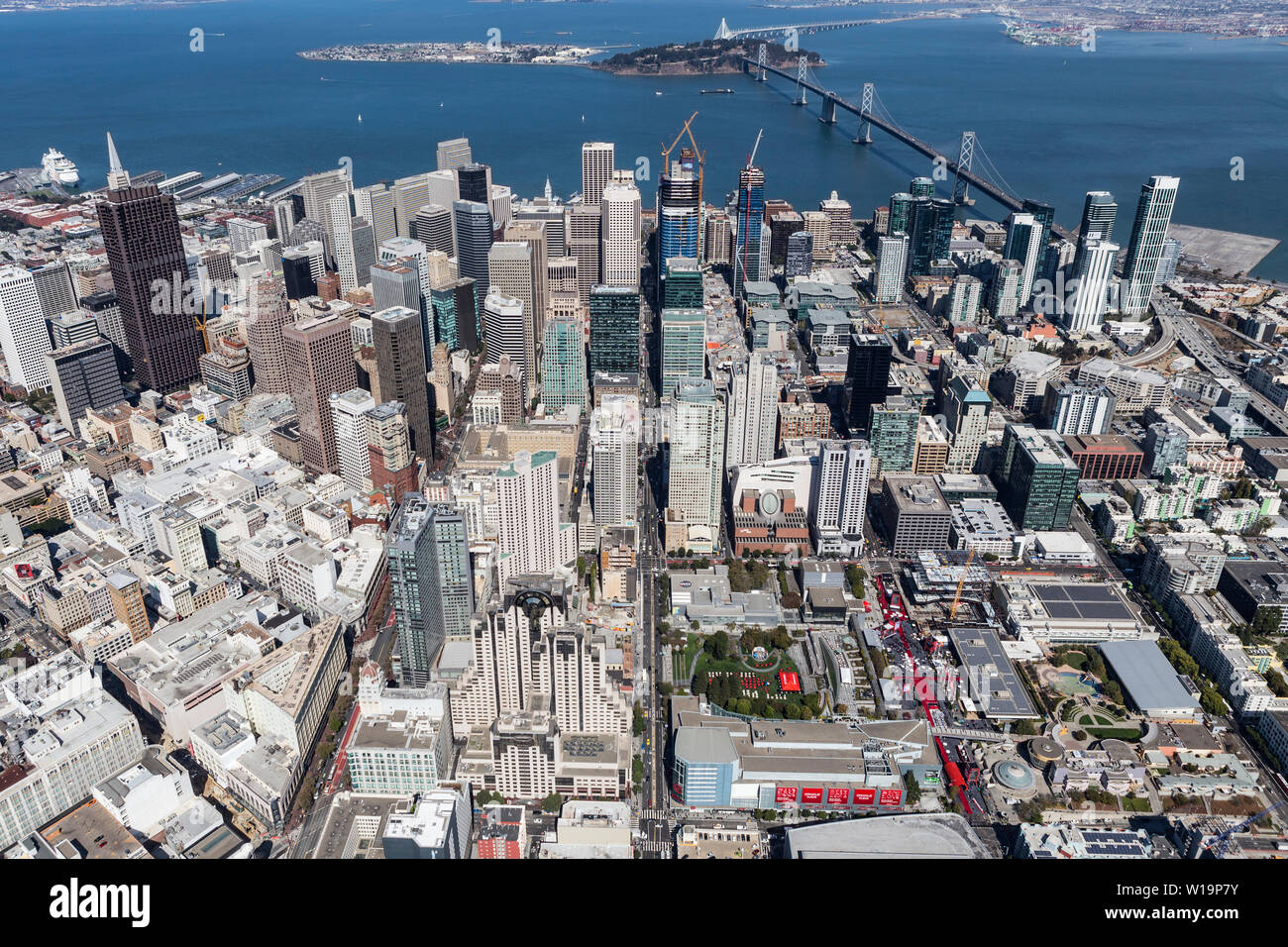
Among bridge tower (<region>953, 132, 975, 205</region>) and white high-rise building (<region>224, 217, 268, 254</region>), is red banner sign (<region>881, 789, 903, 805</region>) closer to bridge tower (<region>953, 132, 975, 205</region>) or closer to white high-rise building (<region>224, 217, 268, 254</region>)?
white high-rise building (<region>224, 217, 268, 254</region>)

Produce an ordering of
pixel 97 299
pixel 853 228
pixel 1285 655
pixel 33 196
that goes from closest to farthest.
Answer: pixel 1285 655
pixel 97 299
pixel 853 228
pixel 33 196

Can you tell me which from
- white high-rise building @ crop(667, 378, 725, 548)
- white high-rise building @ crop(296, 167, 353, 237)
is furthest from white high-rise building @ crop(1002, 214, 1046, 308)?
white high-rise building @ crop(296, 167, 353, 237)

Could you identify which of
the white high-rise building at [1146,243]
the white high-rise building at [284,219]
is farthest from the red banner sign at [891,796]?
the white high-rise building at [284,219]

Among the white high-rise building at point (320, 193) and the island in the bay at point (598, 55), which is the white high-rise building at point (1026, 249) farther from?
the island in the bay at point (598, 55)

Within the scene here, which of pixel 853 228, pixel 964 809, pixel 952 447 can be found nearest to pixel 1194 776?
pixel 964 809

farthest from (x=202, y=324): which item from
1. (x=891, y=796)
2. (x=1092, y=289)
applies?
(x=1092, y=289)

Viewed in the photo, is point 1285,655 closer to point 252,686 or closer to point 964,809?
point 964,809
